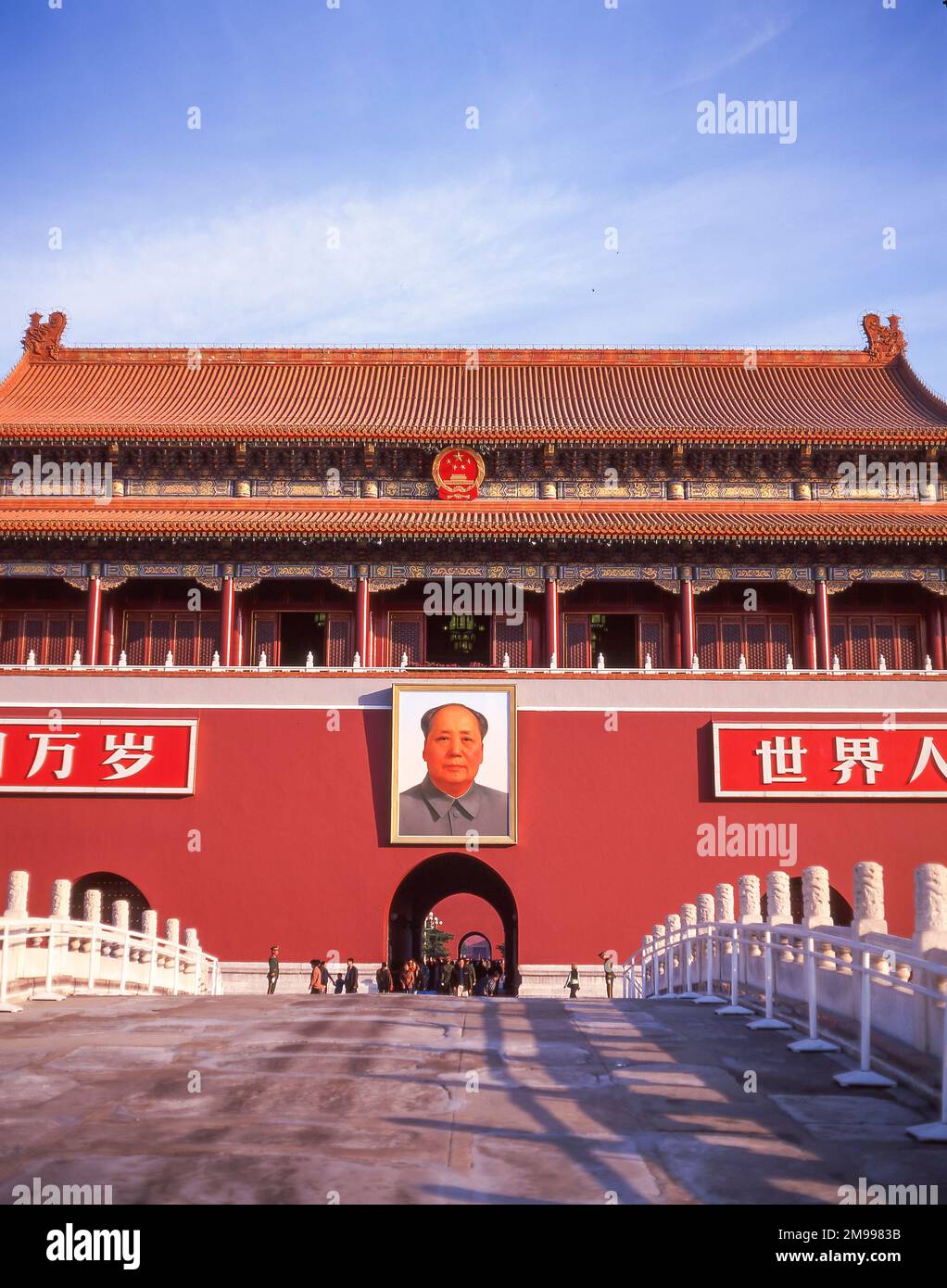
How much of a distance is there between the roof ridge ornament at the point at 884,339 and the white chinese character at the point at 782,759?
1257cm

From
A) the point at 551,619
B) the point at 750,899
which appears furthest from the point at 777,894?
the point at 551,619

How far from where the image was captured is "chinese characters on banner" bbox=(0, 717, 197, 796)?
66.6 feet

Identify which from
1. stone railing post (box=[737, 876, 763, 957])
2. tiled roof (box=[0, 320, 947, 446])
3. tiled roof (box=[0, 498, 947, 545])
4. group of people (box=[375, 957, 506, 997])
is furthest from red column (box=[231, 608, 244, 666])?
stone railing post (box=[737, 876, 763, 957])

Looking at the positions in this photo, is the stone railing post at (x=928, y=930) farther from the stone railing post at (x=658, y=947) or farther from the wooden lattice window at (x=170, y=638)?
the wooden lattice window at (x=170, y=638)

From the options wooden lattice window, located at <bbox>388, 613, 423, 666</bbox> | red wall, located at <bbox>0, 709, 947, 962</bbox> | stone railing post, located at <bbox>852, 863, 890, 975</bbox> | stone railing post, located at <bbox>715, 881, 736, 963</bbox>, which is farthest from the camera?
wooden lattice window, located at <bbox>388, 613, 423, 666</bbox>

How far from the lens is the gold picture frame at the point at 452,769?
20062 mm

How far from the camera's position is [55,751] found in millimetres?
20484

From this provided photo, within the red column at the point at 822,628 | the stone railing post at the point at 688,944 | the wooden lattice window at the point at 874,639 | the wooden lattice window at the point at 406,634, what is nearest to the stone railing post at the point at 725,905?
the stone railing post at the point at 688,944

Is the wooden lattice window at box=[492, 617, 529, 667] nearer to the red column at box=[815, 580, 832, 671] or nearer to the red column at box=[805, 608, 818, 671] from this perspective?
the red column at box=[805, 608, 818, 671]

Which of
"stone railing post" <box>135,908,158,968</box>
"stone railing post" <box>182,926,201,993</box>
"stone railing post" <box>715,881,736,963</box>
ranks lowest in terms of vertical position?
"stone railing post" <box>182,926,201,993</box>

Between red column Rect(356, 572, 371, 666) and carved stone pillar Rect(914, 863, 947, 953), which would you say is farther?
red column Rect(356, 572, 371, 666)

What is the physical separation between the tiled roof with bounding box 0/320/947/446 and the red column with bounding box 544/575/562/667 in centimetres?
325
